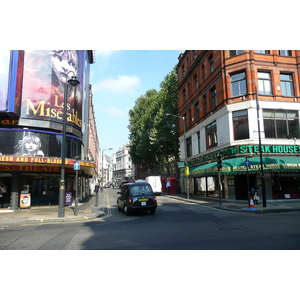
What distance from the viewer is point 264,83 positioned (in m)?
21.2

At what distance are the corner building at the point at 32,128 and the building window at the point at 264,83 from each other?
625 inches

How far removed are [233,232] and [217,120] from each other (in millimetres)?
17087

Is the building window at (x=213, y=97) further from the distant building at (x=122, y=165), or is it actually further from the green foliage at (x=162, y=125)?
the distant building at (x=122, y=165)

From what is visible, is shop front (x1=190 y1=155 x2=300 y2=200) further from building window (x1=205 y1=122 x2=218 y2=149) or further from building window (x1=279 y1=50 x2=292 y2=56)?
building window (x1=279 y1=50 x2=292 y2=56)

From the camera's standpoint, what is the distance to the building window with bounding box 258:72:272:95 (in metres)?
21.1

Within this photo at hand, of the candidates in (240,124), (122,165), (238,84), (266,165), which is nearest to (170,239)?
(266,165)

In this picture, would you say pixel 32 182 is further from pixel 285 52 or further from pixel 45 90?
pixel 285 52

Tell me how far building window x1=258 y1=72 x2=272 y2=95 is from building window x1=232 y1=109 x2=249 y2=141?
95.2 inches

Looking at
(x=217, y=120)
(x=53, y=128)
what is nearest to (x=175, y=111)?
(x=217, y=120)

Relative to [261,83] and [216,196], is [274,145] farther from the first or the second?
[216,196]

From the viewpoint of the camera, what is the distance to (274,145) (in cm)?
2016

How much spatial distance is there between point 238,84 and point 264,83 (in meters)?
2.14

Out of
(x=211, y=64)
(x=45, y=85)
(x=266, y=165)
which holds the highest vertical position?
(x=211, y=64)

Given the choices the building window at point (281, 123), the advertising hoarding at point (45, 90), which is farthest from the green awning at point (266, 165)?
the advertising hoarding at point (45, 90)
